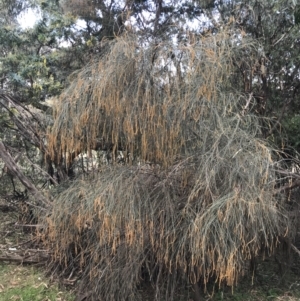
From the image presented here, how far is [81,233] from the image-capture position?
4.30 meters

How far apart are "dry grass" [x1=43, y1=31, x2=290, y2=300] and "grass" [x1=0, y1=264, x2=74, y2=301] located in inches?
20.1

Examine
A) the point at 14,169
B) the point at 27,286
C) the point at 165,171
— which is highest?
the point at 165,171

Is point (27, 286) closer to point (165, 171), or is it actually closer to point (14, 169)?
Result: point (14, 169)

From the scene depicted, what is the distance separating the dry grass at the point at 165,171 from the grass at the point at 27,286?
0.51 m

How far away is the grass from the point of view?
176 inches

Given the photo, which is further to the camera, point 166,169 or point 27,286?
point 27,286

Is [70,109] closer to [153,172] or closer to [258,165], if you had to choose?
[153,172]

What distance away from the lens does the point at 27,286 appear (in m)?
4.70

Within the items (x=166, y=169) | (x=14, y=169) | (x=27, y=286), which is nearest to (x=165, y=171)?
(x=166, y=169)

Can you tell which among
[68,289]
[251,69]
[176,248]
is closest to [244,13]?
[251,69]

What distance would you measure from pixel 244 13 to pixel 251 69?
1.36m

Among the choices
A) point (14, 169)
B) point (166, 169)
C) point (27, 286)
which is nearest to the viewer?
point (166, 169)

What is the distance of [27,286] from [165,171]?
2.27 metres

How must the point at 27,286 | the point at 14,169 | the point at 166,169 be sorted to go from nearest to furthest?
the point at 166,169
the point at 27,286
the point at 14,169
